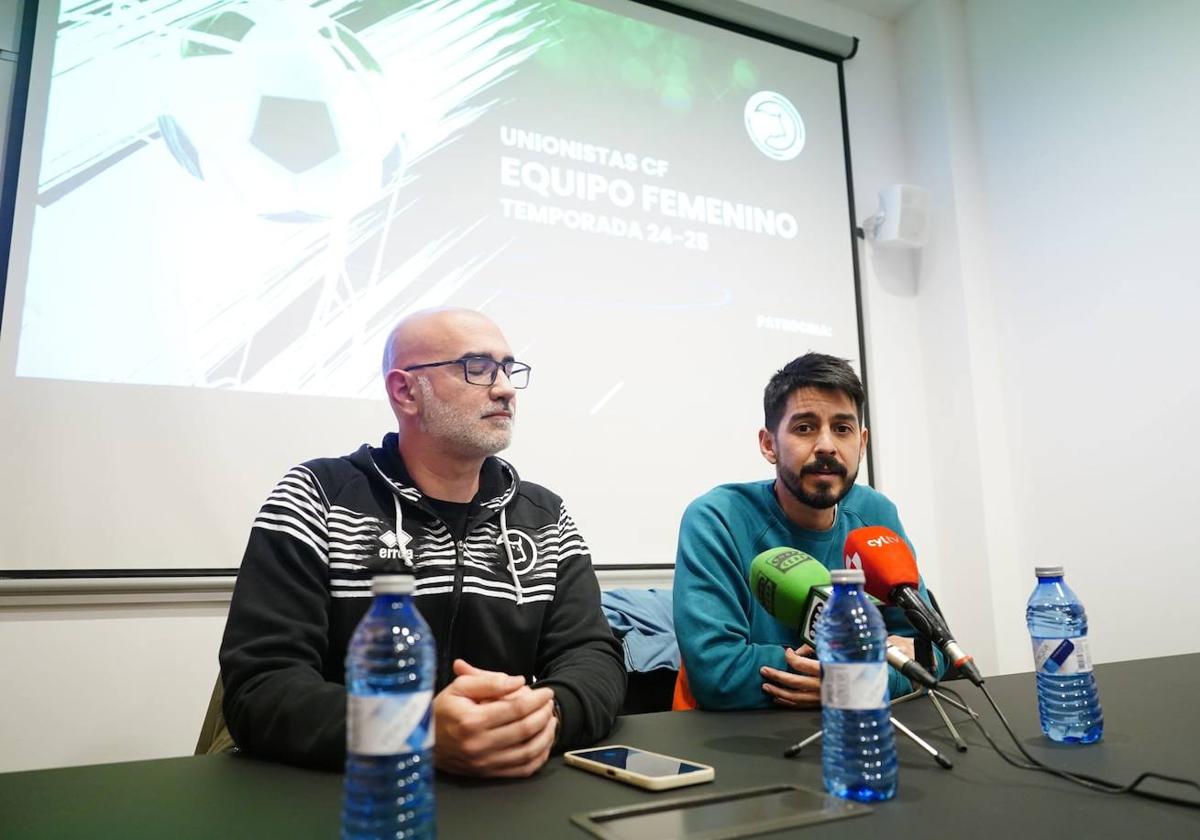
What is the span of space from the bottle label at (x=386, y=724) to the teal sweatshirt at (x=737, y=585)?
869mm

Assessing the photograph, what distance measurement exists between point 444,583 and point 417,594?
5 cm

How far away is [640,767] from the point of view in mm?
883

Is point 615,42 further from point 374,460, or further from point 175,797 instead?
point 175,797

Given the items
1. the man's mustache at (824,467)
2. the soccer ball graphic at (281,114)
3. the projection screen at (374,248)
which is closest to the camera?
the man's mustache at (824,467)

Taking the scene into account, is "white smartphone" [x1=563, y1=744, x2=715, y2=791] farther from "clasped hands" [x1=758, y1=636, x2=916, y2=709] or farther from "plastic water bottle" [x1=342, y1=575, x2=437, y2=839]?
"clasped hands" [x1=758, y1=636, x2=916, y2=709]

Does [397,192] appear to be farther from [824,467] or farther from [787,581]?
[787,581]

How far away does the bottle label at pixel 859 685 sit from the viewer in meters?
0.78

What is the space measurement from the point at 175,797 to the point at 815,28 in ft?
12.3

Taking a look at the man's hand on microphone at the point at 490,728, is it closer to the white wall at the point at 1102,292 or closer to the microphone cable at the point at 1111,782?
the microphone cable at the point at 1111,782

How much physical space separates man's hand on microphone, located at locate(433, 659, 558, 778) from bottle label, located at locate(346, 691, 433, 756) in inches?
9.5

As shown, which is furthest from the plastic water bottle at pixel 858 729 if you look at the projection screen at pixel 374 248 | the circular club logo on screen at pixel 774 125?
the circular club logo on screen at pixel 774 125

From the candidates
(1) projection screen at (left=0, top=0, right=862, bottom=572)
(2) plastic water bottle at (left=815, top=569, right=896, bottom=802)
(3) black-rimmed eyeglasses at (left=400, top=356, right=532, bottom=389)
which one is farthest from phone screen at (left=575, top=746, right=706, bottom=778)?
(1) projection screen at (left=0, top=0, right=862, bottom=572)

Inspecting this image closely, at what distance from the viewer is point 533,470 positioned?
271 centimetres

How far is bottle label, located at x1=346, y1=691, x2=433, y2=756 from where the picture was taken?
600 mm
